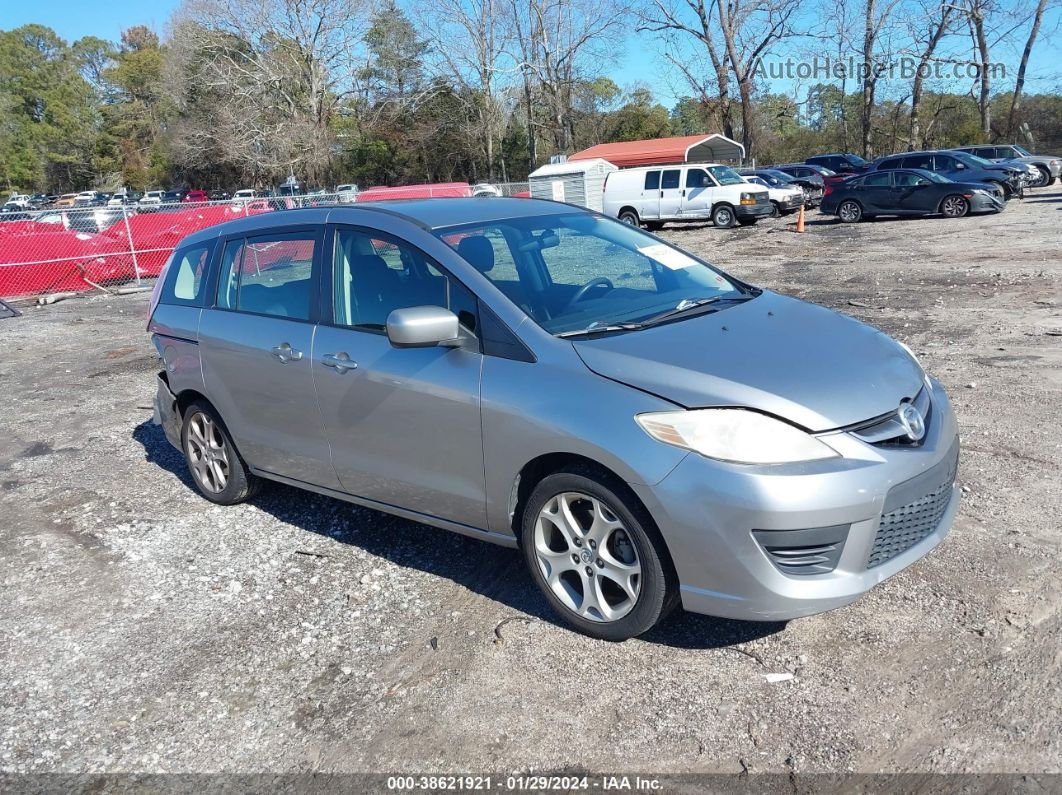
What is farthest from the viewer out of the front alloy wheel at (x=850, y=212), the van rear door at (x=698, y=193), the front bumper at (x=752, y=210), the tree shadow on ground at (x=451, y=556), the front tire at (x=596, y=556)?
the van rear door at (x=698, y=193)

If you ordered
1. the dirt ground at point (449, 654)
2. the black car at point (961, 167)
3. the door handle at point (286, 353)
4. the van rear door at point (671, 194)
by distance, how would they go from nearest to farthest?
1. the dirt ground at point (449, 654)
2. the door handle at point (286, 353)
3. the van rear door at point (671, 194)
4. the black car at point (961, 167)

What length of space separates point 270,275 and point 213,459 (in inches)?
50.6

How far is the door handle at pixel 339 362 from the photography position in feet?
13.8

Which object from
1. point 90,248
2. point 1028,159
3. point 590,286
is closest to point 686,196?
point 1028,159

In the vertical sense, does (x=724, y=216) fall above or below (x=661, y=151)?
below

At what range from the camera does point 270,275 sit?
4.98 meters

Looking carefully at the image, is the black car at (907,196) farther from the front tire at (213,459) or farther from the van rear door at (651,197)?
the front tire at (213,459)

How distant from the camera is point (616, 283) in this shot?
4246 mm

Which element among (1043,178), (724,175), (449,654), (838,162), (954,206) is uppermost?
(838,162)

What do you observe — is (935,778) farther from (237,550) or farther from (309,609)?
(237,550)

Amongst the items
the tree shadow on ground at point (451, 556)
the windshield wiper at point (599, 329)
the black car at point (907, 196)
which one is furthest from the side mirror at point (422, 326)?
the black car at point (907, 196)

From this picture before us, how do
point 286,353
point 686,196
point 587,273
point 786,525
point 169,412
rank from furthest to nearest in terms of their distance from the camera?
point 686,196 < point 169,412 < point 286,353 < point 587,273 < point 786,525

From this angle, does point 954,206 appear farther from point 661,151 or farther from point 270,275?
point 270,275

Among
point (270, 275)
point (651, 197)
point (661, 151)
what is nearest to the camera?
point (270, 275)
